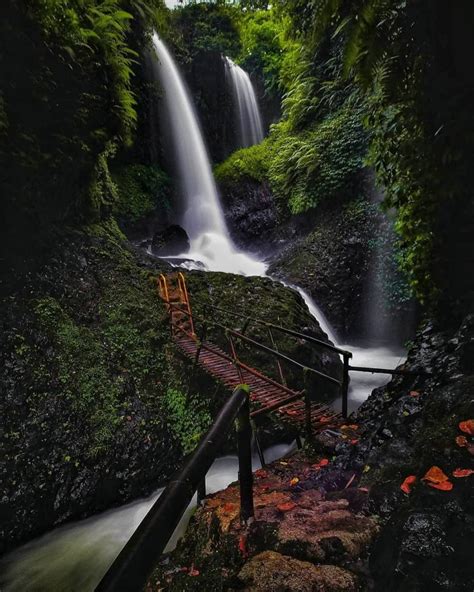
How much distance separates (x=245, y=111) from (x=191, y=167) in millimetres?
5197

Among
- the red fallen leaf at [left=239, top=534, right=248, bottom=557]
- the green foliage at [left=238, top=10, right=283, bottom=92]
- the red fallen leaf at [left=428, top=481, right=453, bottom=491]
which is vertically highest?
the green foliage at [left=238, top=10, right=283, bottom=92]

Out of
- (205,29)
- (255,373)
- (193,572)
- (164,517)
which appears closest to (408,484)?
(193,572)

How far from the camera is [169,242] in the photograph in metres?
13.6

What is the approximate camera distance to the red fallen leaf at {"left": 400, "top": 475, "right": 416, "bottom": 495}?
186cm

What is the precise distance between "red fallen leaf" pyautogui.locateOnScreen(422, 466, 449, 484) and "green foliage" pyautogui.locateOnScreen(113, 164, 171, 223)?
46.5 ft

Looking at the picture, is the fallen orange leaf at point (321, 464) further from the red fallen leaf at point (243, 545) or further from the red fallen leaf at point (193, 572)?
the red fallen leaf at point (193, 572)

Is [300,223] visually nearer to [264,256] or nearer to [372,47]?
[264,256]

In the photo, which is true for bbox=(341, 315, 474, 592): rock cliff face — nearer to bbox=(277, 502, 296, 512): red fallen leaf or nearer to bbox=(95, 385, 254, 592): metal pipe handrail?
bbox=(277, 502, 296, 512): red fallen leaf

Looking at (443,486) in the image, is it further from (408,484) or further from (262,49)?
(262,49)

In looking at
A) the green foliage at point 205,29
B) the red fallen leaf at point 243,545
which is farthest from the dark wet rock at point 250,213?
the red fallen leaf at point 243,545

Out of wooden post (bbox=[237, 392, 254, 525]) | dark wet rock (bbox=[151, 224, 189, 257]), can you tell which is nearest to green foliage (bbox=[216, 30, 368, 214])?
dark wet rock (bbox=[151, 224, 189, 257])

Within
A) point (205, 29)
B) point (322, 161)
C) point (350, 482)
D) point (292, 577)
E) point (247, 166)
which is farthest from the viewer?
point (205, 29)

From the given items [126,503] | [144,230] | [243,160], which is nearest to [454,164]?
[126,503]

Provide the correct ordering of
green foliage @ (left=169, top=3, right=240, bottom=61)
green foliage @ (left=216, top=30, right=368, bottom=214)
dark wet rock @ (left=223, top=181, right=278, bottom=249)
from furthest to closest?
green foliage @ (left=169, top=3, right=240, bottom=61)
dark wet rock @ (left=223, top=181, right=278, bottom=249)
green foliage @ (left=216, top=30, right=368, bottom=214)
